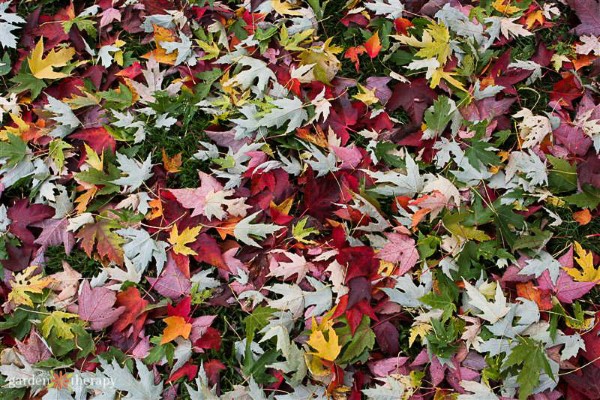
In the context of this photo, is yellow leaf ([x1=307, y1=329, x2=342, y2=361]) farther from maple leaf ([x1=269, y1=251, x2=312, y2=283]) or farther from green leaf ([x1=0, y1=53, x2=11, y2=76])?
green leaf ([x1=0, y1=53, x2=11, y2=76])

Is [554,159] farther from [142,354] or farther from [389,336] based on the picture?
[142,354]

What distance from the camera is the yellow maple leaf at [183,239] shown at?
201 cm

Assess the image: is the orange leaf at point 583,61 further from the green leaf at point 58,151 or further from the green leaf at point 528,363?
the green leaf at point 58,151

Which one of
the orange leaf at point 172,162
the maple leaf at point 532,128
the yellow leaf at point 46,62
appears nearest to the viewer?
the maple leaf at point 532,128

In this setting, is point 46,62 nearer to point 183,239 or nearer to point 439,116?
point 183,239

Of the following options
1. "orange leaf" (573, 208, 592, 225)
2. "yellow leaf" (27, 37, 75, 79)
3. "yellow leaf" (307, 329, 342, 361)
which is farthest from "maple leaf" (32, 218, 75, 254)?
"orange leaf" (573, 208, 592, 225)

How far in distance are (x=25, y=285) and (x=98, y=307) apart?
30cm

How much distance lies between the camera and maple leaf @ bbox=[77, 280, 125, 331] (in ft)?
6.50

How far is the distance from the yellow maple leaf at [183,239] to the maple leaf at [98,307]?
282 mm

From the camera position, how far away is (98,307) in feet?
6.55

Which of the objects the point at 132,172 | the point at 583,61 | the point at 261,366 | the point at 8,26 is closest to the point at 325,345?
the point at 261,366

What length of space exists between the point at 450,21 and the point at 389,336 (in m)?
1.30

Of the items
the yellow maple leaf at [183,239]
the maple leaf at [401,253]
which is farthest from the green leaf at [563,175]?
the yellow maple leaf at [183,239]

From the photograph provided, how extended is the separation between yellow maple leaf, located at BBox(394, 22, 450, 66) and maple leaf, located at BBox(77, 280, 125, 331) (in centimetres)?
151
